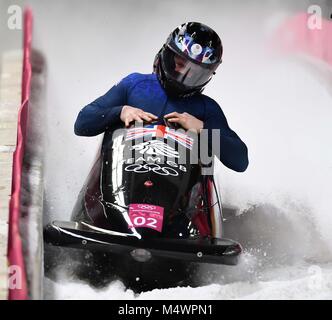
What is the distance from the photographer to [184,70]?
4.38 metres

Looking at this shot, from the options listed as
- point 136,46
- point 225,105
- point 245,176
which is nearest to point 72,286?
point 245,176

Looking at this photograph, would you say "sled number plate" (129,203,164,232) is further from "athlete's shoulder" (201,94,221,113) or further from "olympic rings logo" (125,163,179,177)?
"athlete's shoulder" (201,94,221,113)

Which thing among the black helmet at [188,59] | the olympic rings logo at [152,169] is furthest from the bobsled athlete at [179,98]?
the olympic rings logo at [152,169]

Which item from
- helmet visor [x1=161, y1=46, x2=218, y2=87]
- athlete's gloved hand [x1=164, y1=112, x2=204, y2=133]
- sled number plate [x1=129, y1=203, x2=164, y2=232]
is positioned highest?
helmet visor [x1=161, y1=46, x2=218, y2=87]

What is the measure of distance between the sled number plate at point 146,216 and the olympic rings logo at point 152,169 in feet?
0.73

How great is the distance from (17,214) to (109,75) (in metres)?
2.82

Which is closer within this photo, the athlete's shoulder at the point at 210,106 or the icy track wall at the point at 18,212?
the icy track wall at the point at 18,212

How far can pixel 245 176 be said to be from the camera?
5.13 m

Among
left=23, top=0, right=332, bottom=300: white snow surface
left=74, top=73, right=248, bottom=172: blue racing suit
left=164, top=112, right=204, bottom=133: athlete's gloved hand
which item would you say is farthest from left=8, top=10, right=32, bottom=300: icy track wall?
left=164, top=112, right=204, bottom=133: athlete's gloved hand

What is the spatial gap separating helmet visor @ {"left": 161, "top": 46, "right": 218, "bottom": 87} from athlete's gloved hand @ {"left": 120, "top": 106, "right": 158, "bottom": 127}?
0.29 m

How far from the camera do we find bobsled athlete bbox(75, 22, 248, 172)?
433 centimetres

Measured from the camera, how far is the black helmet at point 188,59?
4.35m

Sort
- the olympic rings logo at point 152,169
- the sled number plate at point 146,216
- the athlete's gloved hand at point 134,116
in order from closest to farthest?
the sled number plate at point 146,216 < the olympic rings logo at point 152,169 < the athlete's gloved hand at point 134,116

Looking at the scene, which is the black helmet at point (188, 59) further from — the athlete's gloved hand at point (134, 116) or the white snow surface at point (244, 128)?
the white snow surface at point (244, 128)
